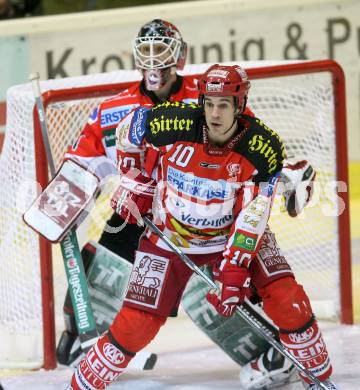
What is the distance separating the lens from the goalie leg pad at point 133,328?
3.61m

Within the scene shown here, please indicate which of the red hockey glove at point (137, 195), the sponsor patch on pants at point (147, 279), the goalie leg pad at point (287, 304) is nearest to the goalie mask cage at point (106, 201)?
the red hockey glove at point (137, 195)

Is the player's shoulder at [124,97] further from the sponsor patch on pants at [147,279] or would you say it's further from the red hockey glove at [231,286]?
the red hockey glove at [231,286]

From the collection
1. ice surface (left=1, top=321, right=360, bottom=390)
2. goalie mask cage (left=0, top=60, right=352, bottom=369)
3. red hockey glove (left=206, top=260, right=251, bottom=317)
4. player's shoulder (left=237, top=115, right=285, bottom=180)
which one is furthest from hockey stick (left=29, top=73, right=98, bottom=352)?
player's shoulder (left=237, top=115, right=285, bottom=180)

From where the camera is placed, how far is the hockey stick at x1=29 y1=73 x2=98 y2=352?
412 cm

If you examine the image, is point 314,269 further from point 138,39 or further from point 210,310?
point 138,39

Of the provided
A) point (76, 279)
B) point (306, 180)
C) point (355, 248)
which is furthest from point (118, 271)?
point (355, 248)

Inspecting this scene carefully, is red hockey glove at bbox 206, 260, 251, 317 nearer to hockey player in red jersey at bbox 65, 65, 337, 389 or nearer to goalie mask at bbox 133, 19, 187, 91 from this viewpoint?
hockey player in red jersey at bbox 65, 65, 337, 389

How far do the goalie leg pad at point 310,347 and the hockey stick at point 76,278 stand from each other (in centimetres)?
80

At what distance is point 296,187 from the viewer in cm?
398

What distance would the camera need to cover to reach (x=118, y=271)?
14.1 ft

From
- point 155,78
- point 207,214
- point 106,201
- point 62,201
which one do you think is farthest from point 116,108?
point 106,201

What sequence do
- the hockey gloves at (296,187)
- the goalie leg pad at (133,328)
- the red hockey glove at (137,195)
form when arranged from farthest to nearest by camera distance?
the hockey gloves at (296,187)
the red hockey glove at (137,195)
the goalie leg pad at (133,328)

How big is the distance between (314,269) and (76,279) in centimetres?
125

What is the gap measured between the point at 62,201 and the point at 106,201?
2.76 feet
